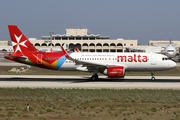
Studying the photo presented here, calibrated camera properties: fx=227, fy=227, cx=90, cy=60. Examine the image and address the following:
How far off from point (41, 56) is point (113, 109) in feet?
68.2

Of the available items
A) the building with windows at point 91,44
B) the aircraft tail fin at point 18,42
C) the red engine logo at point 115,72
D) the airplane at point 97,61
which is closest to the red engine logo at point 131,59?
the airplane at point 97,61

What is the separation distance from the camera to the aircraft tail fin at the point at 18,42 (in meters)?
35.2

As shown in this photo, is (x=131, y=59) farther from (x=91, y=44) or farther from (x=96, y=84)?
(x=91, y=44)

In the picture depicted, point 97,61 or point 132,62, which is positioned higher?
point 97,61

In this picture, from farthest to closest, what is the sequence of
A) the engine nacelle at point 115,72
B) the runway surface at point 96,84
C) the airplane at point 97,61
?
the airplane at point 97,61, the engine nacelle at point 115,72, the runway surface at point 96,84

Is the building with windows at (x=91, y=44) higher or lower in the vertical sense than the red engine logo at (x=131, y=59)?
higher

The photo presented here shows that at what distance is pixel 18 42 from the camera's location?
35.5m

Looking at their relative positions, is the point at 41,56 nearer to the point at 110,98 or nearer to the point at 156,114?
the point at 110,98

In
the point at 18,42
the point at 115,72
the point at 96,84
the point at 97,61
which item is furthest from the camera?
the point at 18,42

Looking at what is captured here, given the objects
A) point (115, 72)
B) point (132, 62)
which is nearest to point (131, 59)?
point (132, 62)

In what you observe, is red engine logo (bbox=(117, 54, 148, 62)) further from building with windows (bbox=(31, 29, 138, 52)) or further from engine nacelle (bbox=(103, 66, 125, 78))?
building with windows (bbox=(31, 29, 138, 52))

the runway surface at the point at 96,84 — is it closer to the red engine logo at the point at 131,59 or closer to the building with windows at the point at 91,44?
the red engine logo at the point at 131,59

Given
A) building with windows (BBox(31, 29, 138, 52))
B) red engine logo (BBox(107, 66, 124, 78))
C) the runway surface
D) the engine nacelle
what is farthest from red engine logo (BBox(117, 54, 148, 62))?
building with windows (BBox(31, 29, 138, 52))

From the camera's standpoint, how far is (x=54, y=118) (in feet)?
45.8
